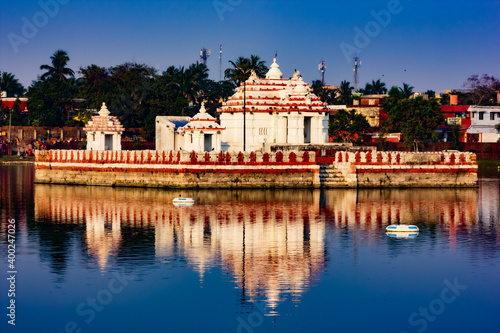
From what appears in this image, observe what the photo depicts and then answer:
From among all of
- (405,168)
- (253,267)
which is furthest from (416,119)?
(253,267)

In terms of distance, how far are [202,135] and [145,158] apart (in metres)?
7.12

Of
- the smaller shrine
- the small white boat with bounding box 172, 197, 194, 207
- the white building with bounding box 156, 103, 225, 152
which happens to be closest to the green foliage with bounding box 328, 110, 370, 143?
the smaller shrine

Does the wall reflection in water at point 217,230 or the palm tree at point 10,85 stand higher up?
the palm tree at point 10,85

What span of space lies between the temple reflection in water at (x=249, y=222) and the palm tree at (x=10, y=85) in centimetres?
10965

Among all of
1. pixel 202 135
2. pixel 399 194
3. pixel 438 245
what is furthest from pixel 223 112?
pixel 438 245

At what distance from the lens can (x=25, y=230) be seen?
4091cm

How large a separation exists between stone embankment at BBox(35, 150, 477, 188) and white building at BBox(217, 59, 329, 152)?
27.0 ft

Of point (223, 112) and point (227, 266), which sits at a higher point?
point (223, 112)

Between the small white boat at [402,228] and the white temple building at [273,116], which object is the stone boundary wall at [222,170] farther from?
Result: the small white boat at [402,228]

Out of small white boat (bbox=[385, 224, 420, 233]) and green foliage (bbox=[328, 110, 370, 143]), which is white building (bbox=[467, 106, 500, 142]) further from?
small white boat (bbox=[385, 224, 420, 233])

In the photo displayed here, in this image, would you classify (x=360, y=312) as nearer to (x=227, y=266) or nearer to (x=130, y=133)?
(x=227, y=266)

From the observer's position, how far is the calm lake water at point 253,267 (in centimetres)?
2431

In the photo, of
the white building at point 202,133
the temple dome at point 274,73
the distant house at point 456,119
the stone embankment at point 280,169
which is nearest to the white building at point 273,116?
the temple dome at point 274,73

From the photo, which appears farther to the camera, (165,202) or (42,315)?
(165,202)
